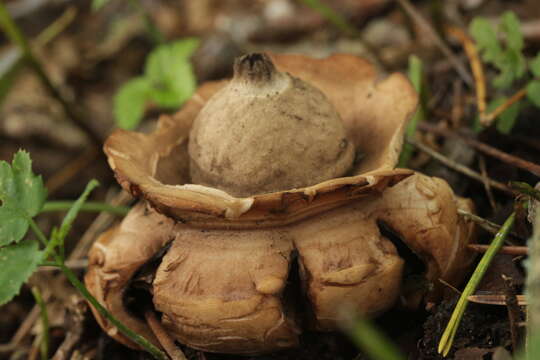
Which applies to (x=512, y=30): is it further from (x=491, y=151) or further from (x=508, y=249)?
(x=508, y=249)

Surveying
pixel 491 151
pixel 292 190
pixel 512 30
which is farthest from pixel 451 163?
pixel 292 190

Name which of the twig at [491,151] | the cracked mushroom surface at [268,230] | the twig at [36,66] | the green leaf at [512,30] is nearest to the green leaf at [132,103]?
the twig at [36,66]

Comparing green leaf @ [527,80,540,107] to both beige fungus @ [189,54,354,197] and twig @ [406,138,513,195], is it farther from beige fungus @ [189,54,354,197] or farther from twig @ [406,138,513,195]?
beige fungus @ [189,54,354,197]

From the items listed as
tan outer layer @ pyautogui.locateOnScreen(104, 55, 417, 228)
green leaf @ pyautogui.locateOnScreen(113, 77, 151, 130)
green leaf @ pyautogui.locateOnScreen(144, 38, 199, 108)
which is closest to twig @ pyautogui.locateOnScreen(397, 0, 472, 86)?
tan outer layer @ pyautogui.locateOnScreen(104, 55, 417, 228)

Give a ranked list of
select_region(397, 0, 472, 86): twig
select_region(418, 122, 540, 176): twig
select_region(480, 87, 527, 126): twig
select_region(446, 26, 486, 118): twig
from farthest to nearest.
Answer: select_region(397, 0, 472, 86): twig → select_region(446, 26, 486, 118): twig → select_region(480, 87, 527, 126): twig → select_region(418, 122, 540, 176): twig

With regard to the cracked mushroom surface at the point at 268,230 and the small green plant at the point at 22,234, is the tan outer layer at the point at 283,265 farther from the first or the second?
the small green plant at the point at 22,234

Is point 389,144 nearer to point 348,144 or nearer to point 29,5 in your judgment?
A: point 348,144
